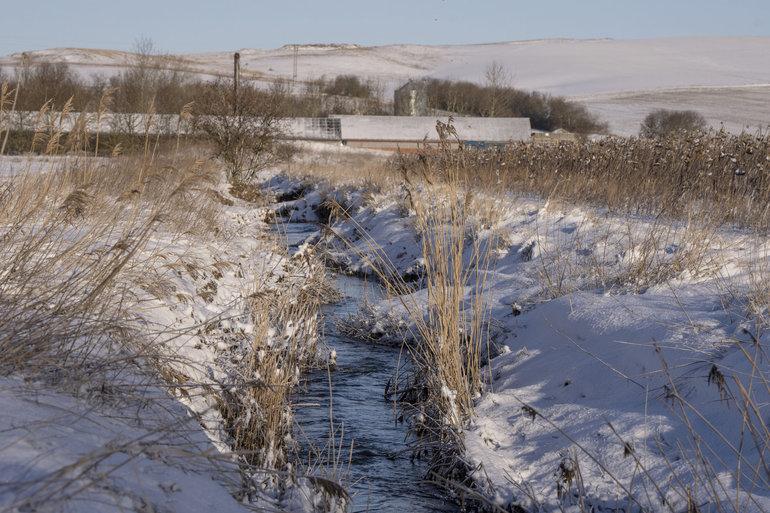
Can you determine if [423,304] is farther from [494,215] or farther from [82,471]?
[82,471]

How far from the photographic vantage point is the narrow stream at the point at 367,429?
4.55 metres

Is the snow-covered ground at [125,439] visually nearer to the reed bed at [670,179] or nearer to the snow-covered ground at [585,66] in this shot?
the reed bed at [670,179]

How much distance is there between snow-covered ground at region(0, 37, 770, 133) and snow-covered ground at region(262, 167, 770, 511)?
50.1 m

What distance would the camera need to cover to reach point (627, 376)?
4.96 meters

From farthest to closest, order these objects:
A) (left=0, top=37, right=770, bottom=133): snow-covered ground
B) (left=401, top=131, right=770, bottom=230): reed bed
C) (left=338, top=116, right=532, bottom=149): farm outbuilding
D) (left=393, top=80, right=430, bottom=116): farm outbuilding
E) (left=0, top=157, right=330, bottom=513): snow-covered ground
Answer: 1. (left=0, top=37, right=770, bottom=133): snow-covered ground
2. (left=393, top=80, right=430, bottom=116): farm outbuilding
3. (left=338, top=116, right=532, bottom=149): farm outbuilding
4. (left=401, top=131, right=770, bottom=230): reed bed
5. (left=0, top=157, right=330, bottom=513): snow-covered ground

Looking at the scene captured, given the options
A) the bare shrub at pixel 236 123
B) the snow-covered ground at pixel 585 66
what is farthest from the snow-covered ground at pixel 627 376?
the snow-covered ground at pixel 585 66

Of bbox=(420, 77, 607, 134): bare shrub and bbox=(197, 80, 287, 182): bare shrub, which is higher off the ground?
bbox=(420, 77, 607, 134): bare shrub

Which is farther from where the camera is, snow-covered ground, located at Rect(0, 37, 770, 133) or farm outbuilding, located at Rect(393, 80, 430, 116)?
snow-covered ground, located at Rect(0, 37, 770, 133)

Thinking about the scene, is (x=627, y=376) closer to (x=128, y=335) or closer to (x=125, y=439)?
(x=128, y=335)

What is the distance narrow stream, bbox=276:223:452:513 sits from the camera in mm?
4555

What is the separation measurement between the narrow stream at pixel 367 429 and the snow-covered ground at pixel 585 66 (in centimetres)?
5119

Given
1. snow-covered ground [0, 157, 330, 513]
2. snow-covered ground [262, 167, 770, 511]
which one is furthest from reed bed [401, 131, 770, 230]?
snow-covered ground [0, 157, 330, 513]

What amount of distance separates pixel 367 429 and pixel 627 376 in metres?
1.70

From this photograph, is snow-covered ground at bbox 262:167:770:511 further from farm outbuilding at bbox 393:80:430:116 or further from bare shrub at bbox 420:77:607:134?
bare shrub at bbox 420:77:607:134
